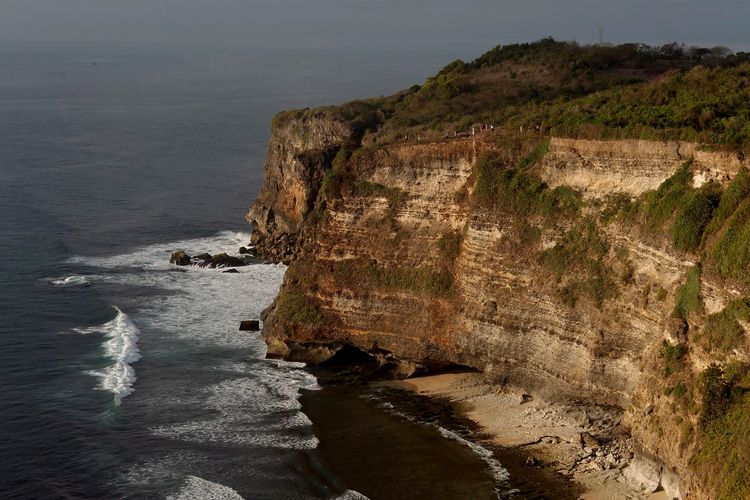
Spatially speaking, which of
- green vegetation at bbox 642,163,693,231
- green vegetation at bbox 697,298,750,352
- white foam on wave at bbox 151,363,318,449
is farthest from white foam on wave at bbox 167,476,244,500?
green vegetation at bbox 642,163,693,231

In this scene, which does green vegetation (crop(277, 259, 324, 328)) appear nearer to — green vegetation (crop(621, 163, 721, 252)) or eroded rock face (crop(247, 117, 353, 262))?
green vegetation (crop(621, 163, 721, 252))

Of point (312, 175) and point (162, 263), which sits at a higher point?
point (312, 175)

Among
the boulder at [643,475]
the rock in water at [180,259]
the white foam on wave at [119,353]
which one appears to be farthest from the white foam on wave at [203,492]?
the rock in water at [180,259]

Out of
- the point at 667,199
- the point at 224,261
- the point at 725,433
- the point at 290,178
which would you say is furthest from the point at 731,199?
the point at 290,178

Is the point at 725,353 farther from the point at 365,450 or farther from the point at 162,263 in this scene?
the point at 162,263

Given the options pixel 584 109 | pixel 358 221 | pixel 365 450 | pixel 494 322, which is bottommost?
pixel 365 450

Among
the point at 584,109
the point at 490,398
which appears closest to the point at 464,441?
the point at 490,398
